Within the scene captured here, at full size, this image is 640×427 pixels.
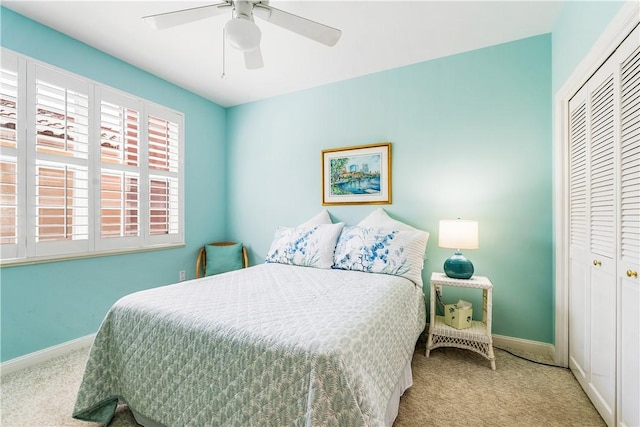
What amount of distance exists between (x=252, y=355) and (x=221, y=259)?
251cm

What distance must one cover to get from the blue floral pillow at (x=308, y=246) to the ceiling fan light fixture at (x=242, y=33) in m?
1.67

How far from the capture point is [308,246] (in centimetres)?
268

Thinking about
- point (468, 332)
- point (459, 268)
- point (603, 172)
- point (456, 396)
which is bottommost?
point (456, 396)

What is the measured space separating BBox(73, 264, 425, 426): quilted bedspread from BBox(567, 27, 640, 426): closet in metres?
1.03

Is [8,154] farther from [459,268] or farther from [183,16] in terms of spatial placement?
[459,268]

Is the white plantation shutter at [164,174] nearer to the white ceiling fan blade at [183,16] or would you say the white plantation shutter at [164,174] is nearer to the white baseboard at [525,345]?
the white ceiling fan blade at [183,16]

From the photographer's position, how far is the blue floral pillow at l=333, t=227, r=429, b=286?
2258 millimetres

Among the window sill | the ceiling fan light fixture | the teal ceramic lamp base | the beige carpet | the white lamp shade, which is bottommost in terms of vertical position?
the beige carpet

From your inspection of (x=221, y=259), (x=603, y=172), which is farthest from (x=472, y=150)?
(x=221, y=259)

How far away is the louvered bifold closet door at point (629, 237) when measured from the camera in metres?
1.27

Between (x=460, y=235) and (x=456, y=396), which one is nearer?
(x=456, y=396)

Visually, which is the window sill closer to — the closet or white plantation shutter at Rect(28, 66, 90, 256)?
white plantation shutter at Rect(28, 66, 90, 256)

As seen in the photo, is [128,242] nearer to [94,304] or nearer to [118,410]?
[94,304]

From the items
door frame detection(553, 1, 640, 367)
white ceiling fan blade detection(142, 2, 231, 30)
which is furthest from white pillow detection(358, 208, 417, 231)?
white ceiling fan blade detection(142, 2, 231, 30)
